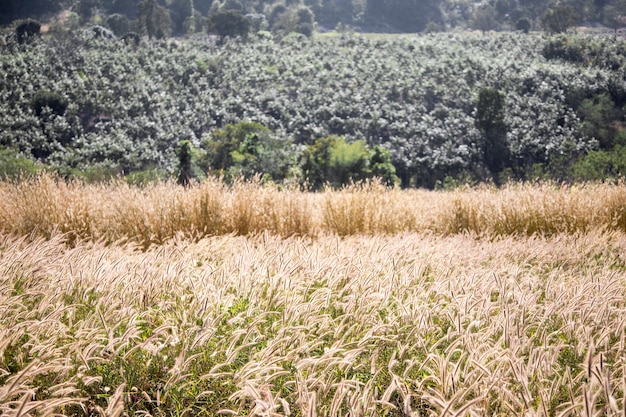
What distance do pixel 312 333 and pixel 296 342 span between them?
202mm

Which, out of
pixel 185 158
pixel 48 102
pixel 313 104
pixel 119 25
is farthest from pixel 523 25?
pixel 48 102

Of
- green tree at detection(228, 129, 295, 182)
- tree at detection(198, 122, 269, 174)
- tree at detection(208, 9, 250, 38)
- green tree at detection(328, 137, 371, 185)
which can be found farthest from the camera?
tree at detection(208, 9, 250, 38)

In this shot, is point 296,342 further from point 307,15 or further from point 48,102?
point 307,15

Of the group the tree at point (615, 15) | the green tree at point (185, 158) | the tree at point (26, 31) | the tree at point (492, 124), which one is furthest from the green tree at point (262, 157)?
the tree at point (615, 15)

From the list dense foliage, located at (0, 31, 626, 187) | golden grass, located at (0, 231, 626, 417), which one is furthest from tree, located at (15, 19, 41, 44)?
golden grass, located at (0, 231, 626, 417)

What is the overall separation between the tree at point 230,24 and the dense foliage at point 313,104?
31.1 ft

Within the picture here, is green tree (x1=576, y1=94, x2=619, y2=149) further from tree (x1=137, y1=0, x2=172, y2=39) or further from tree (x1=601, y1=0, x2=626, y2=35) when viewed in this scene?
tree (x1=137, y1=0, x2=172, y2=39)

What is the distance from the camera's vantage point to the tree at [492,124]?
36.6 meters

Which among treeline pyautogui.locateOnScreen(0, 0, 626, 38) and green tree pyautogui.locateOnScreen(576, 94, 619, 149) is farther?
treeline pyautogui.locateOnScreen(0, 0, 626, 38)

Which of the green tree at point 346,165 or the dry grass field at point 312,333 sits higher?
the dry grass field at point 312,333

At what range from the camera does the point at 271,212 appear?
20.9ft

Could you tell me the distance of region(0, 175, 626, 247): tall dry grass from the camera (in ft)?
19.5

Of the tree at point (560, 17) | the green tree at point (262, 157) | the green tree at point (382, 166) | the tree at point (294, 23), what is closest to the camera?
the green tree at point (262, 157)

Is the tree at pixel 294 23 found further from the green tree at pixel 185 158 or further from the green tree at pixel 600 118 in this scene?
the green tree at pixel 185 158
